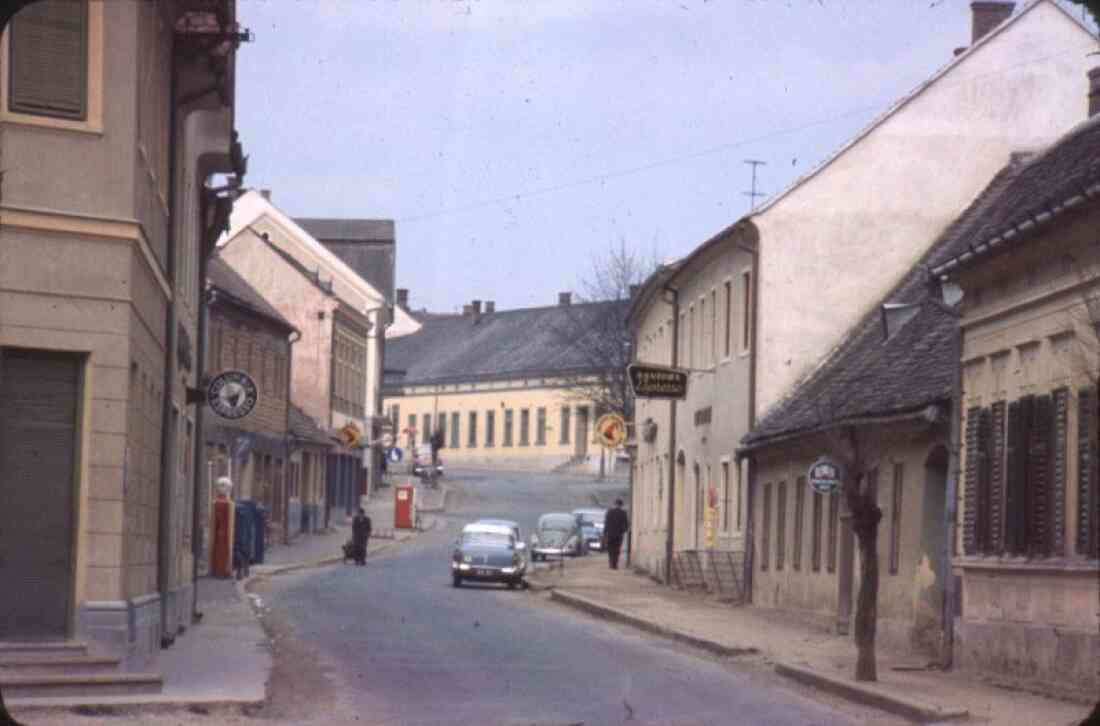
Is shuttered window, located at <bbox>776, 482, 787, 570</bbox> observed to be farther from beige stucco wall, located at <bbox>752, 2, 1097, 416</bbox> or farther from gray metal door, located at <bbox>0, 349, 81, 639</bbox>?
gray metal door, located at <bbox>0, 349, 81, 639</bbox>

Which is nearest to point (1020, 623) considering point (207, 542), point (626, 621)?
point (626, 621)

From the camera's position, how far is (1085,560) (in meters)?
22.9

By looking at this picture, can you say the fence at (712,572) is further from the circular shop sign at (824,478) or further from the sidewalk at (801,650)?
the circular shop sign at (824,478)

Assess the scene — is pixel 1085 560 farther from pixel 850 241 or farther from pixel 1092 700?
pixel 850 241

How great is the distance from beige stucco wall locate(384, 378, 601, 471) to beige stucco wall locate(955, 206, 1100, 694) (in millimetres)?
90827

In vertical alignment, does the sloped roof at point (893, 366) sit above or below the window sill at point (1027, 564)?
above

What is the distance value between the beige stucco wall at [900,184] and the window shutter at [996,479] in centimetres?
1690

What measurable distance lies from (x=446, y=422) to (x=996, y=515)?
371 ft

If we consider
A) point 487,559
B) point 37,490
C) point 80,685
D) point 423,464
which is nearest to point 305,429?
point 487,559

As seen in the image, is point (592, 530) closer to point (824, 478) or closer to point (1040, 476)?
point (824, 478)

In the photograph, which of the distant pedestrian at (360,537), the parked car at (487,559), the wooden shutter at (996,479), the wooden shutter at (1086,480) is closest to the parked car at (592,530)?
the distant pedestrian at (360,537)

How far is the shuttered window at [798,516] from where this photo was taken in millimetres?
39219

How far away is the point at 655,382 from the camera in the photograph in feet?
153

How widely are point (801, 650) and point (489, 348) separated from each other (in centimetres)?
10905
